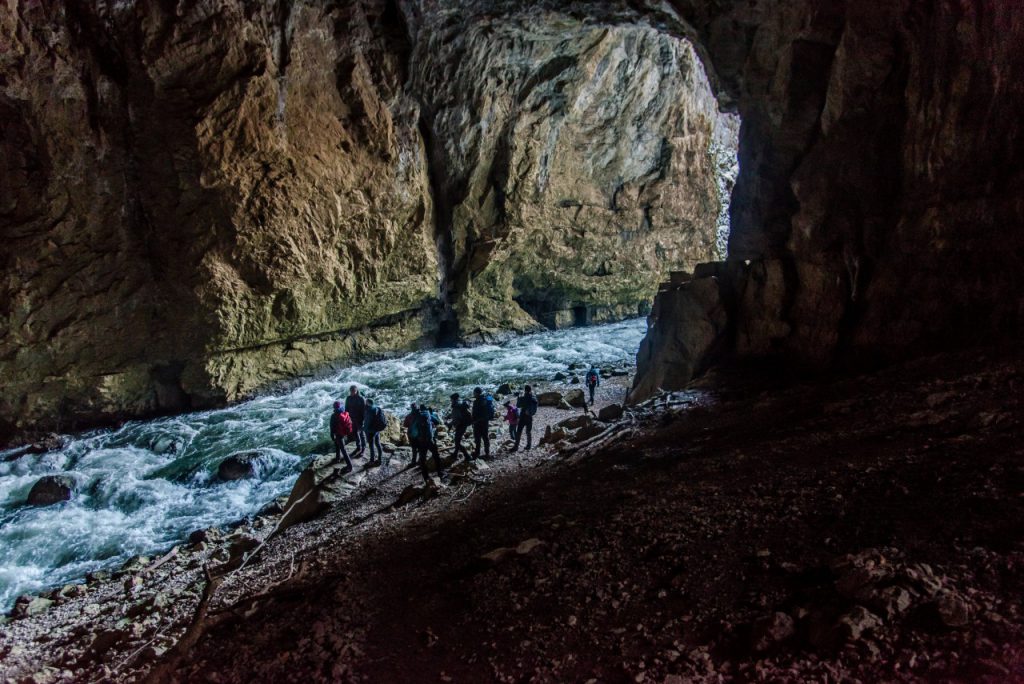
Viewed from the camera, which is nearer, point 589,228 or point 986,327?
point 986,327

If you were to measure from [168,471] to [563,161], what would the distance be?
24.2 m

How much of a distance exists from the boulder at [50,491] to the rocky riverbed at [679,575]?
539 centimetres

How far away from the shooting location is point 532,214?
29.0 metres

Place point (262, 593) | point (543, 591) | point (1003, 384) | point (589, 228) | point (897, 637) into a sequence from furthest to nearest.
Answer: point (589, 228) → point (262, 593) → point (1003, 384) → point (543, 591) → point (897, 637)

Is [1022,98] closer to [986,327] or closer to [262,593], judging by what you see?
[986,327]

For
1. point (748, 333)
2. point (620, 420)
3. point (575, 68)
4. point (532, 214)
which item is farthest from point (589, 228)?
point (620, 420)

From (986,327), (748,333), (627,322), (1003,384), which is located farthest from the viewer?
(627,322)

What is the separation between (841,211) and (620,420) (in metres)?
5.39

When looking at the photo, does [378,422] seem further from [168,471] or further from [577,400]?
[577,400]

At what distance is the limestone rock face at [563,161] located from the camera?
23516 mm

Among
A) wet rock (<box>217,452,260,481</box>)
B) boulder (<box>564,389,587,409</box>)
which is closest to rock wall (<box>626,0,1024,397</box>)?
boulder (<box>564,389,587,409</box>)

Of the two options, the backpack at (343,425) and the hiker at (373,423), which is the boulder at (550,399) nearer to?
the hiker at (373,423)

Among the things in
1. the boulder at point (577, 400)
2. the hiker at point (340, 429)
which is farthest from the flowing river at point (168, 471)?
the boulder at point (577, 400)

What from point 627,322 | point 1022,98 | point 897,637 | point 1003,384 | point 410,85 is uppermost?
point 410,85
